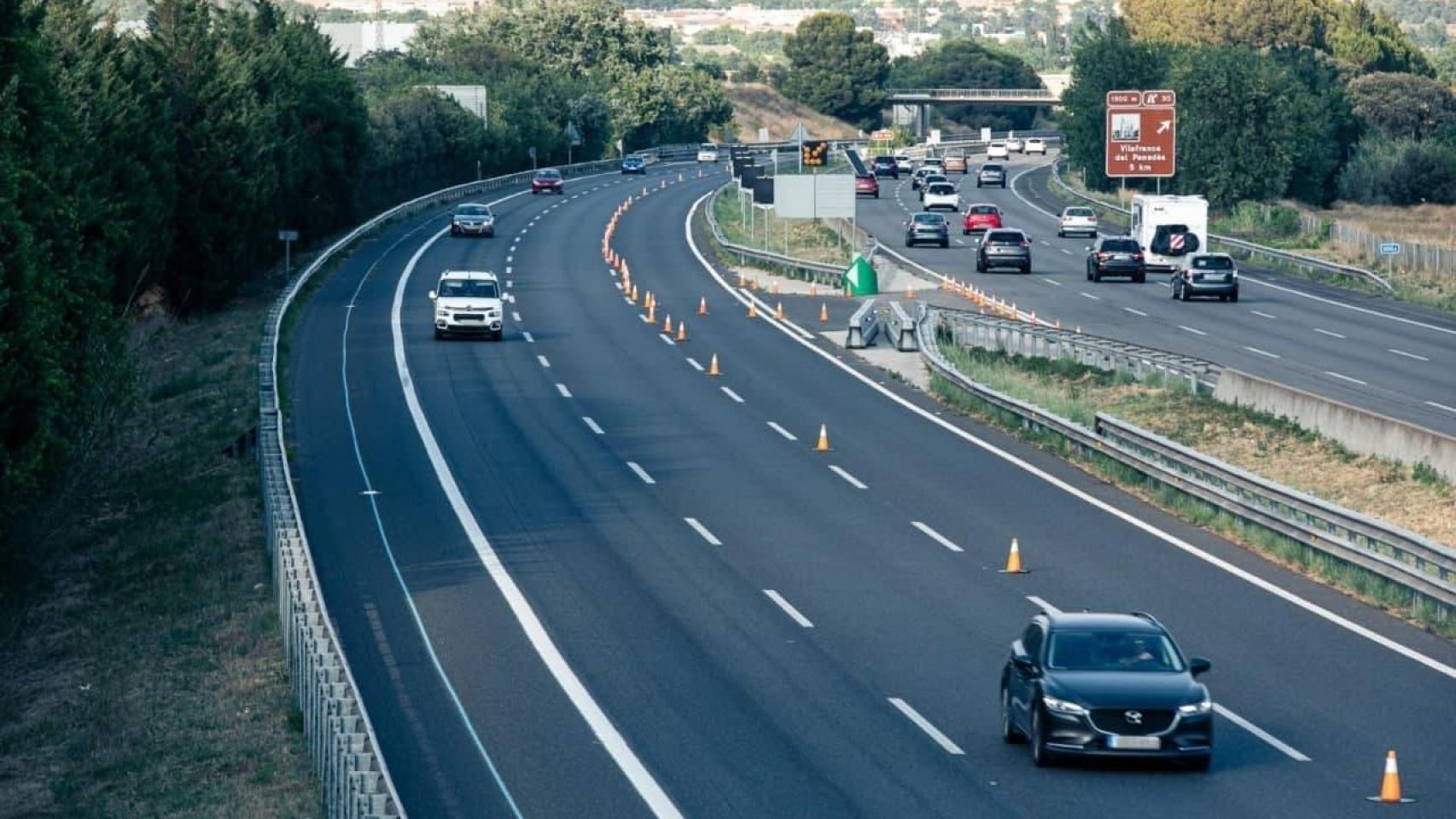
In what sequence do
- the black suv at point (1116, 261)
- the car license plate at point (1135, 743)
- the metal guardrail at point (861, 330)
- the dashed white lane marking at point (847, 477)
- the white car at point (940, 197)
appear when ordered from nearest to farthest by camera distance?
the car license plate at point (1135, 743)
the dashed white lane marking at point (847, 477)
the metal guardrail at point (861, 330)
the black suv at point (1116, 261)
the white car at point (940, 197)

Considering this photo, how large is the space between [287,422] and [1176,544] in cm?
1918

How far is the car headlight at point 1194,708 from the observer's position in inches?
712

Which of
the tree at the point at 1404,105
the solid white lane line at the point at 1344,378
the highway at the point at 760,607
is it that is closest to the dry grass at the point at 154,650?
the highway at the point at 760,607

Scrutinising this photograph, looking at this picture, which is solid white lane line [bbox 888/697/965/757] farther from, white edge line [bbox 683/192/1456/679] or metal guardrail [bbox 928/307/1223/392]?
metal guardrail [bbox 928/307/1223/392]

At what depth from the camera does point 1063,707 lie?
18.2 meters

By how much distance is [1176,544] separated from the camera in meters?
29.8

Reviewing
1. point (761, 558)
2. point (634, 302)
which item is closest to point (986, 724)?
point (761, 558)

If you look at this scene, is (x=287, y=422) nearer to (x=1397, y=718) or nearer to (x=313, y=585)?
(x=313, y=585)

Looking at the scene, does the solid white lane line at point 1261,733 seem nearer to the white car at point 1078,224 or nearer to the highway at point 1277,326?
the highway at point 1277,326

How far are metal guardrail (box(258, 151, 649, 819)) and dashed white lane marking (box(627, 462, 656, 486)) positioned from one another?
18.9 ft

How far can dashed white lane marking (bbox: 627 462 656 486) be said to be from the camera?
3544 centimetres

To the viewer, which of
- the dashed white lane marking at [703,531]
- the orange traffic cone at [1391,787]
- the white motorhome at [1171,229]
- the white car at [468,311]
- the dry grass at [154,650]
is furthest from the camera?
the white motorhome at [1171,229]

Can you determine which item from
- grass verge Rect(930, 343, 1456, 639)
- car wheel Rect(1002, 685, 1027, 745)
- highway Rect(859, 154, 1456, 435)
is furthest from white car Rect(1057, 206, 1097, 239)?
car wheel Rect(1002, 685, 1027, 745)

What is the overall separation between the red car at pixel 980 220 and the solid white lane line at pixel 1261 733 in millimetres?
72337
